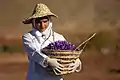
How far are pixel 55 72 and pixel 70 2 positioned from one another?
57.5ft

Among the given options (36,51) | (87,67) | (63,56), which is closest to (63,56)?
(63,56)

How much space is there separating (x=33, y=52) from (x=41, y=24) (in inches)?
9.0

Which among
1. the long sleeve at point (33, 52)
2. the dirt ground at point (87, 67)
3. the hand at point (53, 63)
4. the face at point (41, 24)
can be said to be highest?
the face at point (41, 24)

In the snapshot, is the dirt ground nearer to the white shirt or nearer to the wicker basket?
the white shirt

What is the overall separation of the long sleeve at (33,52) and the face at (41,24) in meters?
0.11

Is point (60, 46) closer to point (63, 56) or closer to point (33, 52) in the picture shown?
point (63, 56)

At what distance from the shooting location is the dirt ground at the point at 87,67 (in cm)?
1165

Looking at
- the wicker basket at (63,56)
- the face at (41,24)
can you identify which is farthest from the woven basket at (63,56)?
the face at (41,24)

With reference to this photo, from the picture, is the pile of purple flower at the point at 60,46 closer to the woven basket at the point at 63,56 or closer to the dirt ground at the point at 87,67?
Answer: the woven basket at the point at 63,56

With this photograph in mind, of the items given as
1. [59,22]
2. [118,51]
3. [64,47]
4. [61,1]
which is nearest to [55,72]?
[64,47]

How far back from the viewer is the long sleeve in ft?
12.8

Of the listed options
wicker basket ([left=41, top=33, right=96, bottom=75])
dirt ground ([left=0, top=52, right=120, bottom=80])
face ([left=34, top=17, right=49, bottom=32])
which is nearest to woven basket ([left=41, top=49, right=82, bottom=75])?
wicker basket ([left=41, top=33, right=96, bottom=75])

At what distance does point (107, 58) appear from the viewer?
1436cm

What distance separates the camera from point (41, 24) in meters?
4.04
